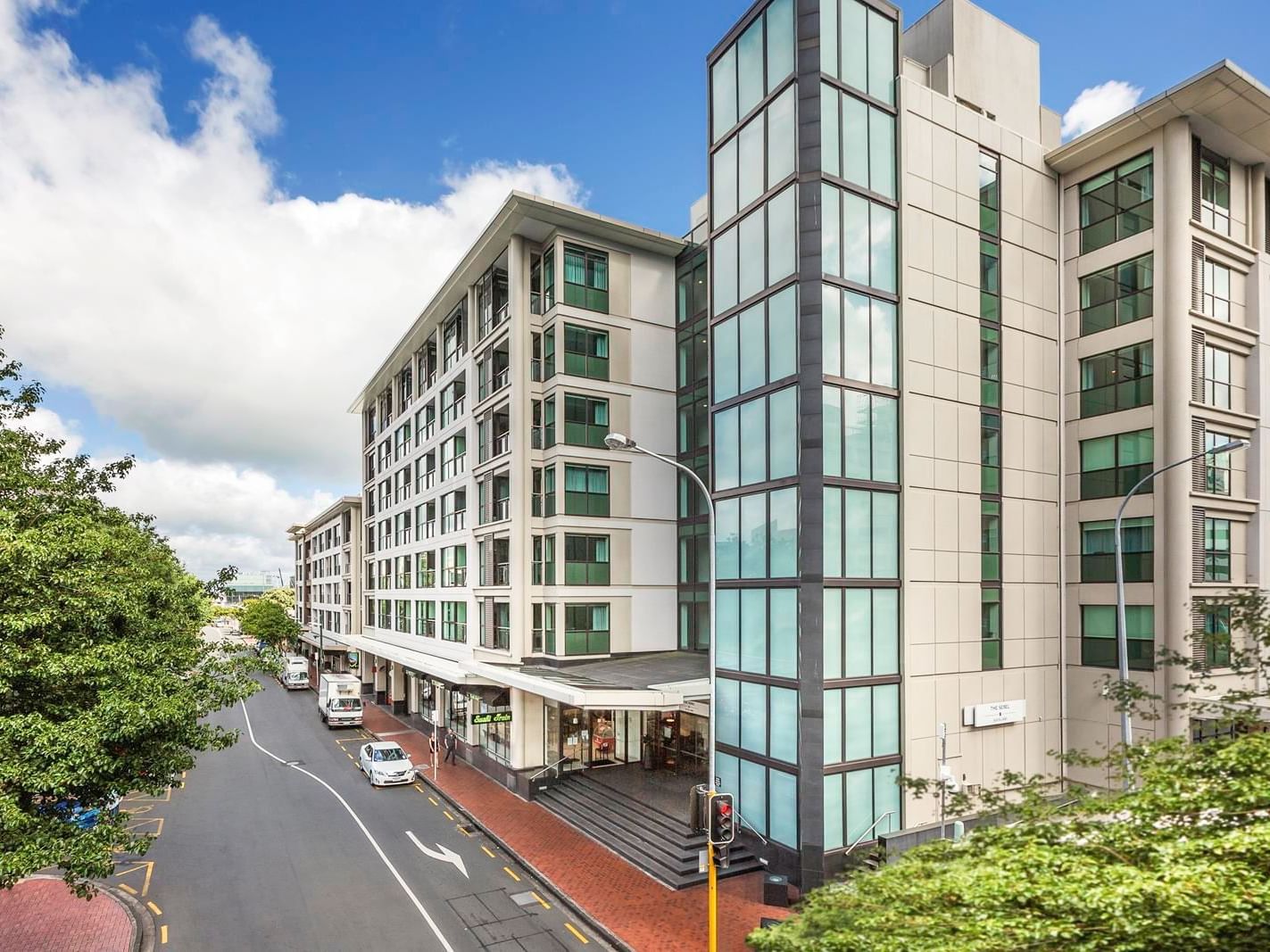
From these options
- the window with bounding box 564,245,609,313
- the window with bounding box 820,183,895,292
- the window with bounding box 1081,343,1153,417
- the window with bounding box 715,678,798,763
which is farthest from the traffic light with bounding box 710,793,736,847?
the window with bounding box 564,245,609,313

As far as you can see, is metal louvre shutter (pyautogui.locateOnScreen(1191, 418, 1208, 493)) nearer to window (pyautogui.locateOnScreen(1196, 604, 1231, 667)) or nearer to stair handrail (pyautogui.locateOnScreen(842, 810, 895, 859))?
window (pyautogui.locateOnScreen(1196, 604, 1231, 667))

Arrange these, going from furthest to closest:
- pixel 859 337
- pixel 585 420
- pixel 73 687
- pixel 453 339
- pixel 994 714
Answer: pixel 453 339, pixel 585 420, pixel 994 714, pixel 859 337, pixel 73 687

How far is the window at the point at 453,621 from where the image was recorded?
34.7 meters

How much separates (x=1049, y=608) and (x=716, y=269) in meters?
14.3

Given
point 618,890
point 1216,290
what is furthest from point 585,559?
point 1216,290

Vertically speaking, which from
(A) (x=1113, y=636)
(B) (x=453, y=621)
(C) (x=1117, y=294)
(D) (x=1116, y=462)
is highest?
(C) (x=1117, y=294)

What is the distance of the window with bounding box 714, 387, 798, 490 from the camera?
19.6 m

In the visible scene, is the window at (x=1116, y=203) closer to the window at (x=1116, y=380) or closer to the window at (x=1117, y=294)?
the window at (x=1117, y=294)

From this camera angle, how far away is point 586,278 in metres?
29.3

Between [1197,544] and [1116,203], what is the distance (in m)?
10.2

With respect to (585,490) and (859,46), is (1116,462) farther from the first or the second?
(585,490)

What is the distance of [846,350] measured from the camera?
772 inches

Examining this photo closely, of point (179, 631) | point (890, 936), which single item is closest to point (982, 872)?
point (890, 936)

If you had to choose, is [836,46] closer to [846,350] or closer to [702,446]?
[846,350]
